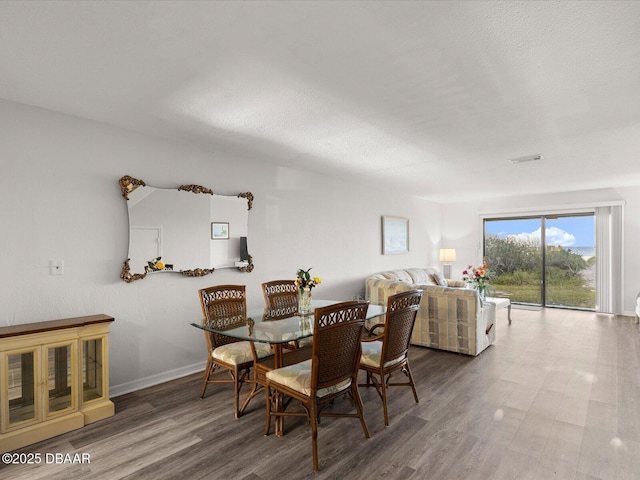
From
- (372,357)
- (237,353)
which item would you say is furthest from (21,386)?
(372,357)

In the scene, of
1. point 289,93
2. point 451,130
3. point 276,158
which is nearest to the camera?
point 289,93

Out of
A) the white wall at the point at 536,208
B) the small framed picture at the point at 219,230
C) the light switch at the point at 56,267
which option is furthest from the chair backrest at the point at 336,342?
the white wall at the point at 536,208

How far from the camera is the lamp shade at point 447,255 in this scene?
26.5 feet

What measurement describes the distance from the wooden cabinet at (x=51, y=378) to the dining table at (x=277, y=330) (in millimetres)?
848

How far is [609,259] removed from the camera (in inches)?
259

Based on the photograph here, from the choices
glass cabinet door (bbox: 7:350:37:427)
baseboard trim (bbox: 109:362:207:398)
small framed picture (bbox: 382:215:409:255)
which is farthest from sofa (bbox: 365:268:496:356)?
glass cabinet door (bbox: 7:350:37:427)

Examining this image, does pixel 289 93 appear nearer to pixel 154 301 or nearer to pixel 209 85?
pixel 209 85

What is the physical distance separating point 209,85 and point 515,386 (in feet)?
12.4

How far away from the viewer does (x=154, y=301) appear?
3447 mm

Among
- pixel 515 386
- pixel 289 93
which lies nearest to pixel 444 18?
pixel 289 93

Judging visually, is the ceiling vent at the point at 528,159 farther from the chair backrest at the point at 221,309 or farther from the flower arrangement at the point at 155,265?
the flower arrangement at the point at 155,265

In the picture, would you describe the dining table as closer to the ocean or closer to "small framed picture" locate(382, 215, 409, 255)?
"small framed picture" locate(382, 215, 409, 255)

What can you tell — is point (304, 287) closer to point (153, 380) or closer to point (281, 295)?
point (281, 295)

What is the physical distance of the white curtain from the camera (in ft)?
Result: 21.5
